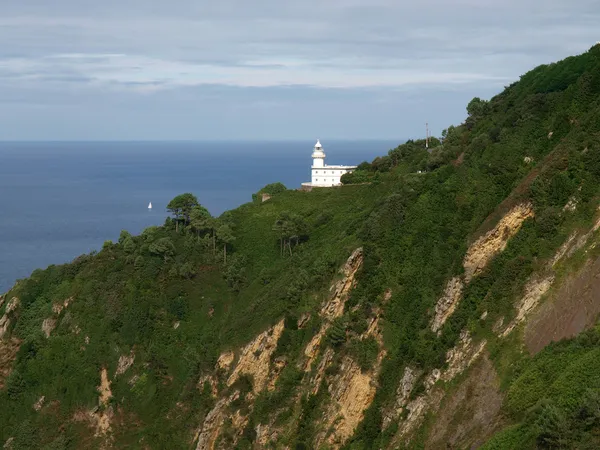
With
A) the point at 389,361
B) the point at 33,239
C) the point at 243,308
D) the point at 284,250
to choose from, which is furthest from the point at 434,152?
the point at 33,239

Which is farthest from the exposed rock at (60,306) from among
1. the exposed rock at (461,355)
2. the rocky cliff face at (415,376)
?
the exposed rock at (461,355)

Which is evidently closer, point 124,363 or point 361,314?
point 361,314

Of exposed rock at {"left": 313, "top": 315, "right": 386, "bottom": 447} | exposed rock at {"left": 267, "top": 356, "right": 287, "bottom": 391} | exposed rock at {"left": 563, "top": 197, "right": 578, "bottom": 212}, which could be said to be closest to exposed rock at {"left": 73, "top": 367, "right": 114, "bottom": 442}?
exposed rock at {"left": 267, "top": 356, "right": 287, "bottom": 391}

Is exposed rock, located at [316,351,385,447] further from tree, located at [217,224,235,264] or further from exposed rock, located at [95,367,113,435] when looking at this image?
tree, located at [217,224,235,264]

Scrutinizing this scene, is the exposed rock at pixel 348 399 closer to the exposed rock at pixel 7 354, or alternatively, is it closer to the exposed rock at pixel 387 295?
the exposed rock at pixel 387 295

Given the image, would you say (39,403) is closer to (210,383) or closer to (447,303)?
(210,383)

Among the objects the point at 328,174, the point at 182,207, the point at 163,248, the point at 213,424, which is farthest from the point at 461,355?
the point at 328,174

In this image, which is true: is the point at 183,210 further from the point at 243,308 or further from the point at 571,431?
the point at 571,431
